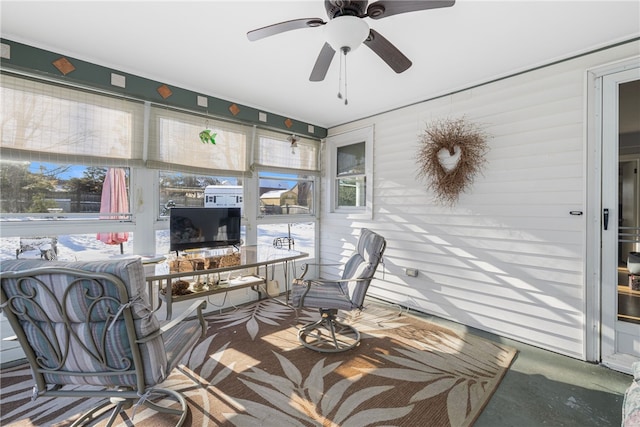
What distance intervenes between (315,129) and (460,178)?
241 cm

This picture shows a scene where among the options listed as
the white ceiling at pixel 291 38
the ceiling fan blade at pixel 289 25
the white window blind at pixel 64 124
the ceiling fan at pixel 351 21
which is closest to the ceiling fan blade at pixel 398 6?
the ceiling fan at pixel 351 21

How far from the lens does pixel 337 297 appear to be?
2604mm

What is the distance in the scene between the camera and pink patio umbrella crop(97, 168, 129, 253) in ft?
9.34

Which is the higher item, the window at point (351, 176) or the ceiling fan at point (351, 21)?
the ceiling fan at point (351, 21)

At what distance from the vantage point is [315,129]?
4594mm

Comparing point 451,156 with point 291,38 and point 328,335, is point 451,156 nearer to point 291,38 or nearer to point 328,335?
point 291,38

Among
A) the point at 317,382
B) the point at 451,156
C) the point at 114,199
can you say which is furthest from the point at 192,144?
the point at 451,156

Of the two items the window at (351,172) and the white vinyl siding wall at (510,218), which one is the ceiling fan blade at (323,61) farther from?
the window at (351,172)

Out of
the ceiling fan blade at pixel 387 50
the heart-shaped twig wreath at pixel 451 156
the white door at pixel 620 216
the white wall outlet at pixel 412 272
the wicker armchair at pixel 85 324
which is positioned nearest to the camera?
the wicker armchair at pixel 85 324

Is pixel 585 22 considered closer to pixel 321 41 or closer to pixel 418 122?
pixel 418 122

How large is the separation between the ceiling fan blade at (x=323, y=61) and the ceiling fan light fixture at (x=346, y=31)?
0.56 ft

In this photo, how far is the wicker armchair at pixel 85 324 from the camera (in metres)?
1.22

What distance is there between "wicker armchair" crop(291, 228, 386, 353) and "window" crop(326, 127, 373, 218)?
1283mm

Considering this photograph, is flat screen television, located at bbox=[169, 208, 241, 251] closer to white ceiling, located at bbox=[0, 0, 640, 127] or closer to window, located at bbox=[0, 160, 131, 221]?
window, located at bbox=[0, 160, 131, 221]
